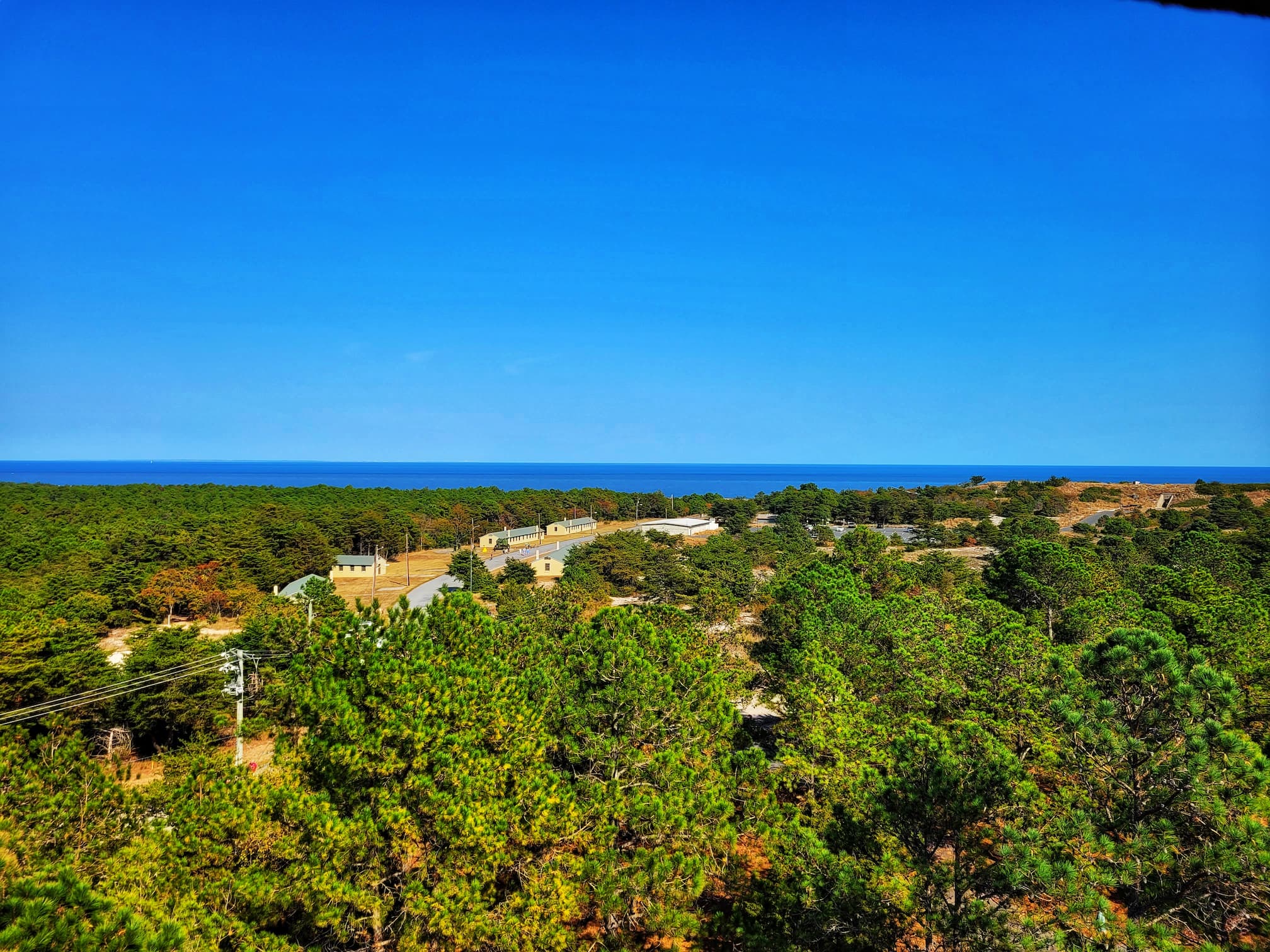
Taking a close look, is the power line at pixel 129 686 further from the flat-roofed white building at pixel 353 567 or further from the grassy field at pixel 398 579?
the flat-roofed white building at pixel 353 567

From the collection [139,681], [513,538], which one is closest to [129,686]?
[139,681]

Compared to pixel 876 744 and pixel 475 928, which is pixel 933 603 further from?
pixel 475 928

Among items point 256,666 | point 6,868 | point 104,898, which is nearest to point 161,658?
point 256,666

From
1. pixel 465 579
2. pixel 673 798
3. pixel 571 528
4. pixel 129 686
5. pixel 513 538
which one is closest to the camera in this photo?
pixel 673 798

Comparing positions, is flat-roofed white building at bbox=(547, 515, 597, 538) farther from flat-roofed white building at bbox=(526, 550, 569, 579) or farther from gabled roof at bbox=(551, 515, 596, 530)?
flat-roofed white building at bbox=(526, 550, 569, 579)

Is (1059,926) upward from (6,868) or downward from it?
downward

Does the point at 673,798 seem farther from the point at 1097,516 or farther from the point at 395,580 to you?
the point at 1097,516
